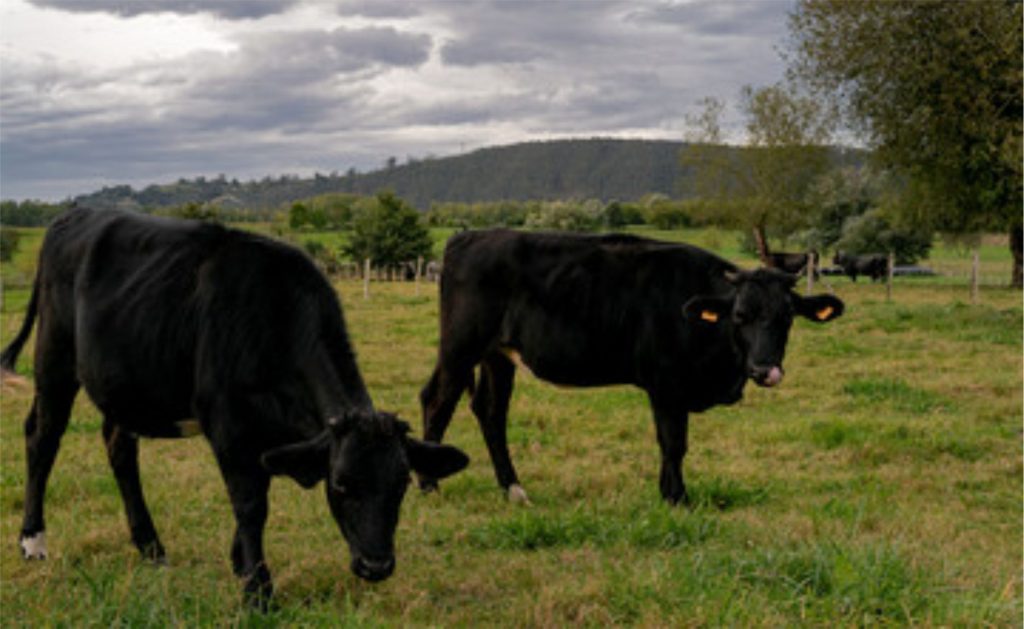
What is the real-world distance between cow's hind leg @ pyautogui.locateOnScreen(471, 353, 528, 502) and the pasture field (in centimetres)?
22

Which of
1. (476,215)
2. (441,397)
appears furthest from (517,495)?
(476,215)

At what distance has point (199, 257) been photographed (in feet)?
19.0

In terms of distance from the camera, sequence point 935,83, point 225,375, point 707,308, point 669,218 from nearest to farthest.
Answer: point 225,375, point 707,308, point 935,83, point 669,218

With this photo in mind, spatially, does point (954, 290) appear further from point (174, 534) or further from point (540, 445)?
point (174, 534)

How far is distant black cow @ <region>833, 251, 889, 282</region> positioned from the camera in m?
50.1

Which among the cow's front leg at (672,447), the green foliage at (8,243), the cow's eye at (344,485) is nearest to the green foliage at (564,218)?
the green foliage at (8,243)

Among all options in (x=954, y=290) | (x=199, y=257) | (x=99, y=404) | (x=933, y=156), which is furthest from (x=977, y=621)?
(x=954, y=290)

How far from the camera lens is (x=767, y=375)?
7.21 meters

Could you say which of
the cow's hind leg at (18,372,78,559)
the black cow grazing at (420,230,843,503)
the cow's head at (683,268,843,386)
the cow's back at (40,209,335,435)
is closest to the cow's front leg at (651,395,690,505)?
the black cow grazing at (420,230,843,503)

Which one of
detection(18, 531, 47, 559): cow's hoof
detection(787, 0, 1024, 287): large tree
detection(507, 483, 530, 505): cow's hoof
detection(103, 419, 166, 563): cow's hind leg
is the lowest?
detection(507, 483, 530, 505): cow's hoof

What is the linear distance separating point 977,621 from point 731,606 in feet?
3.83

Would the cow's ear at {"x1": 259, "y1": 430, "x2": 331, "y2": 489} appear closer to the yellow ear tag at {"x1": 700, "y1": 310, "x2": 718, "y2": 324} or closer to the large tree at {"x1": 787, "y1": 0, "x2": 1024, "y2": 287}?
the yellow ear tag at {"x1": 700, "y1": 310, "x2": 718, "y2": 324}

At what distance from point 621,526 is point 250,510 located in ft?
8.26

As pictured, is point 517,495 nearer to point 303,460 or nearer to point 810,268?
point 303,460
